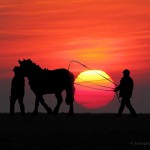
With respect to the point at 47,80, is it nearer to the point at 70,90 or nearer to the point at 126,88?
the point at 70,90

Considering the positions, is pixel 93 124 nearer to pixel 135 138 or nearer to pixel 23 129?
pixel 23 129

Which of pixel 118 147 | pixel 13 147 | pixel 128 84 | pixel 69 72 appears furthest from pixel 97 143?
pixel 69 72

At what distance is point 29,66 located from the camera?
109 feet

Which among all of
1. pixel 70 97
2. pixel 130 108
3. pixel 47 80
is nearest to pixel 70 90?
pixel 70 97

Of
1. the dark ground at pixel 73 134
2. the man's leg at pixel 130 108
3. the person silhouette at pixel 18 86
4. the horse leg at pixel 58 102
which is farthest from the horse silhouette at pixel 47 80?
the dark ground at pixel 73 134

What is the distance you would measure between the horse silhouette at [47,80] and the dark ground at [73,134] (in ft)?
17.4

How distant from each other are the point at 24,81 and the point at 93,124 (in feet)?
25.1

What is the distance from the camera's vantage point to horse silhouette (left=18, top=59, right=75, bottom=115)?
3309 centimetres

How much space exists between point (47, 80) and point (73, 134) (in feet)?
38.7

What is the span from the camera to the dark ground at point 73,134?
61.8 ft

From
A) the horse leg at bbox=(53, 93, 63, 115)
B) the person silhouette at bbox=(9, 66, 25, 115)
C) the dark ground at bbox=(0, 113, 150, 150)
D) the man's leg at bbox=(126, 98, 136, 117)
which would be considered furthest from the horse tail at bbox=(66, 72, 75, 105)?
the dark ground at bbox=(0, 113, 150, 150)

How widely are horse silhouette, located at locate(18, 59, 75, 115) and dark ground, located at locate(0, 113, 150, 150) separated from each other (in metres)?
5.30

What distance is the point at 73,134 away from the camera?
71.1 ft

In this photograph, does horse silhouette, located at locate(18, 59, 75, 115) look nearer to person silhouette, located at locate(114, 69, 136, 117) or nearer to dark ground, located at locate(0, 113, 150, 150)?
person silhouette, located at locate(114, 69, 136, 117)
